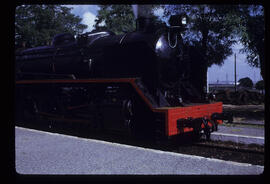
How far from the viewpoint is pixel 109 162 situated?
4559 millimetres

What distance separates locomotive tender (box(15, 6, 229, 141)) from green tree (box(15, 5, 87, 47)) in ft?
59.6

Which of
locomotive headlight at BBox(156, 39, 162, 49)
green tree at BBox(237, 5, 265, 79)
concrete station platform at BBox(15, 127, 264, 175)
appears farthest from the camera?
green tree at BBox(237, 5, 265, 79)

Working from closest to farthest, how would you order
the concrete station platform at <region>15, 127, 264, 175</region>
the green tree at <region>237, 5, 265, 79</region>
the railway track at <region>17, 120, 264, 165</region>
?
the concrete station platform at <region>15, 127, 264, 175</region>
the railway track at <region>17, 120, 264, 165</region>
the green tree at <region>237, 5, 265, 79</region>

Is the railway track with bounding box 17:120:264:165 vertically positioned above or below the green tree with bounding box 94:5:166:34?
below

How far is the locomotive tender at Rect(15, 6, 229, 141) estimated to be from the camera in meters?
5.86

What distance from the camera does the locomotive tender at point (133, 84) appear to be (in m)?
5.86

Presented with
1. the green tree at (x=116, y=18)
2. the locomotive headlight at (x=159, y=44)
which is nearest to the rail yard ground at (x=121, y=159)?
the locomotive headlight at (x=159, y=44)

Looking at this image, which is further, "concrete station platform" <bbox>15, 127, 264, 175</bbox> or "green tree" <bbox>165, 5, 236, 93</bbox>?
"green tree" <bbox>165, 5, 236, 93</bbox>

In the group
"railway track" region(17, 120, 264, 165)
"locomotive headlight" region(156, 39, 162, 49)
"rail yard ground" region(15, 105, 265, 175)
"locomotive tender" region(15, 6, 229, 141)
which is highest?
"locomotive headlight" region(156, 39, 162, 49)

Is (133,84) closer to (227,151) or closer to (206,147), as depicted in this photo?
(206,147)

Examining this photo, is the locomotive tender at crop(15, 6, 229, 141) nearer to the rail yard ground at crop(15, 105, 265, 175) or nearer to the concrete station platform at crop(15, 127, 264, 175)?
the rail yard ground at crop(15, 105, 265, 175)

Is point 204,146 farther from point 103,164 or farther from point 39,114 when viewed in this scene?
point 39,114

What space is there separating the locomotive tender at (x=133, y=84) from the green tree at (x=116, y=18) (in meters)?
14.7

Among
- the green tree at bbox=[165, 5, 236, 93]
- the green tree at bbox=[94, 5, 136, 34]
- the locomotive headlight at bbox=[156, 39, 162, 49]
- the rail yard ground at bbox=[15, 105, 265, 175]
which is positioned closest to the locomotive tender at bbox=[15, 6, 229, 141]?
the locomotive headlight at bbox=[156, 39, 162, 49]
